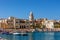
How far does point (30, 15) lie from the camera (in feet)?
302

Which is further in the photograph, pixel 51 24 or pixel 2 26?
pixel 51 24

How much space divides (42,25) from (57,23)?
6.08 m

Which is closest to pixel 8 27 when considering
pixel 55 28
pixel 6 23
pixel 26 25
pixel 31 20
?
pixel 6 23

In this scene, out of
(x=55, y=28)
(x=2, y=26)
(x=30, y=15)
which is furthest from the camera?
(x=30, y=15)

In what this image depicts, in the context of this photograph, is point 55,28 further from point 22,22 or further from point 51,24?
point 22,22

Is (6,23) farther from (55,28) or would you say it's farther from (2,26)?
(55,28)

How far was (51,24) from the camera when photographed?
295 ft

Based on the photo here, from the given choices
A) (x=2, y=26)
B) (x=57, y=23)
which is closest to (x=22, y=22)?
(x=2, y=26)

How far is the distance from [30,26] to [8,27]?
8.37m

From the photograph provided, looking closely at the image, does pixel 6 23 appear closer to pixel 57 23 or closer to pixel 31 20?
pixel 31 20

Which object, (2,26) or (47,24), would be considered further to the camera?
(47,24)

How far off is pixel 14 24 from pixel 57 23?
19863mm

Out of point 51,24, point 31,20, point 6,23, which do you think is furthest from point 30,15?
point 6,23

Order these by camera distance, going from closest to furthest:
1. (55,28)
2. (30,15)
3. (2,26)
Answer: (2,26), (55,28), (30,15)
